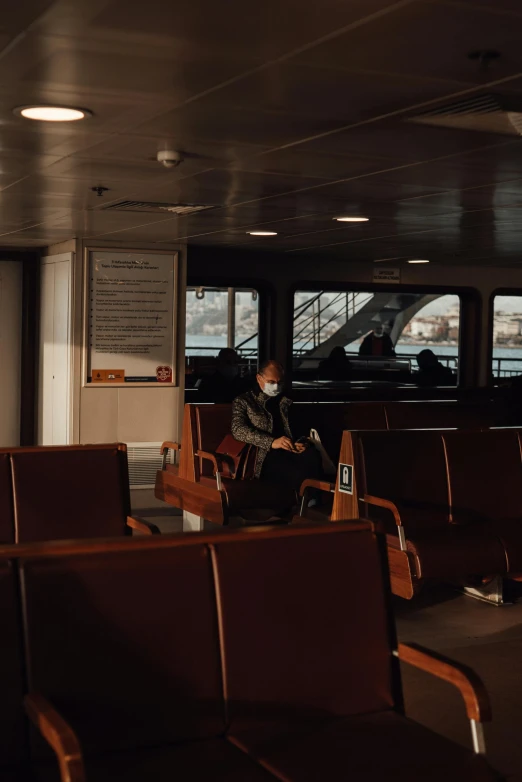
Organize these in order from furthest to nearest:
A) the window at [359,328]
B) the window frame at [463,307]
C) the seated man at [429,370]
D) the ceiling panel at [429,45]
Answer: the window at [359,328]
the seated man at [429,370]
the window frame at [463,307]
the ceiling panel at [429,45]

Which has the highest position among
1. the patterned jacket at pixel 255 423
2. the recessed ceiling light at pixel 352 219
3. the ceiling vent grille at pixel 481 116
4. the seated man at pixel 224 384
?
the recessed ceiling light at pixel 352 219

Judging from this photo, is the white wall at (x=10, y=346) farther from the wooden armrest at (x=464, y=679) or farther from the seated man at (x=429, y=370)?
the wooden armrest at (x=464, y=679)

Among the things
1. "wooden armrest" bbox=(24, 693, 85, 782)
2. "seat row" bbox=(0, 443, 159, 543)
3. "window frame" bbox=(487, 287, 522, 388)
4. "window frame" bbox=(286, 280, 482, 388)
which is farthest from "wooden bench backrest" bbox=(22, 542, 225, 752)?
"window frame" bbox=(487, 287, 522, 388)

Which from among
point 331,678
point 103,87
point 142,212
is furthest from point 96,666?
point 142,212

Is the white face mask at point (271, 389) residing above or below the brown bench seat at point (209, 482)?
above

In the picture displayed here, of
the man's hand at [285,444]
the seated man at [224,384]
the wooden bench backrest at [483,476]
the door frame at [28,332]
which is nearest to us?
the wooden bench backrest at [483,476]

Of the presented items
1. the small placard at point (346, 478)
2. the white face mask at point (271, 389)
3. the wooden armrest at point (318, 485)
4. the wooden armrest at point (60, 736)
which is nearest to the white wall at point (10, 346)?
the white face mask at point (271, 389)

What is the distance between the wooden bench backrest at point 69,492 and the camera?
467 centimetres

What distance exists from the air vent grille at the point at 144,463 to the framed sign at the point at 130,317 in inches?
26.6

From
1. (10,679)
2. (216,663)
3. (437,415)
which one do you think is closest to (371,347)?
(437,415)

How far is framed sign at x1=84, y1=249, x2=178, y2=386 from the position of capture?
10.2 meters

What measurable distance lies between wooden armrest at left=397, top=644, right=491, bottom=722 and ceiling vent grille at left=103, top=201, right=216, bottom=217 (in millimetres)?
5175

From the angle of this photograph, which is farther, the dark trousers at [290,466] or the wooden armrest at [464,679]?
the dark trousers at [290,466]

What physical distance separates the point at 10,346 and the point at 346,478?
663cm
